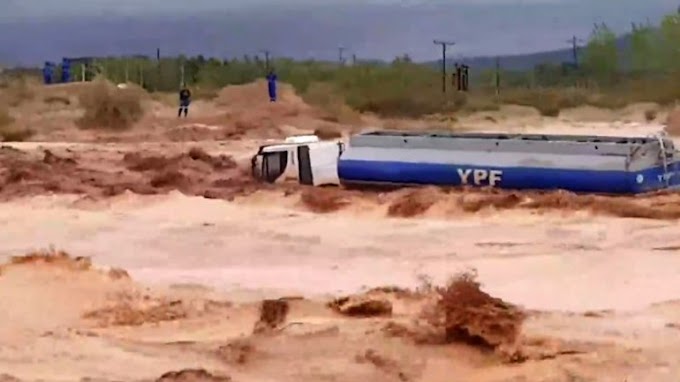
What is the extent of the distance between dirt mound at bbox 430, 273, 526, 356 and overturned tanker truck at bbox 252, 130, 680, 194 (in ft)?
27.7

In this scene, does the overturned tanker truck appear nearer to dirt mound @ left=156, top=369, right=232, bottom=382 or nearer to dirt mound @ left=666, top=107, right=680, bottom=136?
dirt mound @ left=156, top=369, right=232, bottom=382

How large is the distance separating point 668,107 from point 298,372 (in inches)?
1430

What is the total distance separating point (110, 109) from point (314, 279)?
26.7 meters

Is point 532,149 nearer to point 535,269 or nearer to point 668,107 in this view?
point 535,269

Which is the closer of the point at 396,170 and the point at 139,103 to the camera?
the point at 396,170

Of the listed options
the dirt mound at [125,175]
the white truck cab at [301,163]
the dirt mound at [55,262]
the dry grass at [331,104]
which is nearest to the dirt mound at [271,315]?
the dirt mound at [55,262]

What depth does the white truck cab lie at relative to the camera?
67.0 ft

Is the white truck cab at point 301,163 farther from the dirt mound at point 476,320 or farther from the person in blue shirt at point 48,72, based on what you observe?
the person in blue shirt at point 48,72

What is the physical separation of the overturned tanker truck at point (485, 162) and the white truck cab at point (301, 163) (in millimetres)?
15


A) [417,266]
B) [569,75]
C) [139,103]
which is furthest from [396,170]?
[569,75]

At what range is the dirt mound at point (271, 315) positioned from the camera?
9844 millimetres

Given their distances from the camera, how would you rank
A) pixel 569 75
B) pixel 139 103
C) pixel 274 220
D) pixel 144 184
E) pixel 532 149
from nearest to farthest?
pixel 274 220, pixel 532 149, pixel 144 184, pixel 139 103, pixel 569 75

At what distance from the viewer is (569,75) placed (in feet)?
252

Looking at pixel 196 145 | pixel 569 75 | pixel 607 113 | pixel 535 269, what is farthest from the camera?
pixel 569 75
